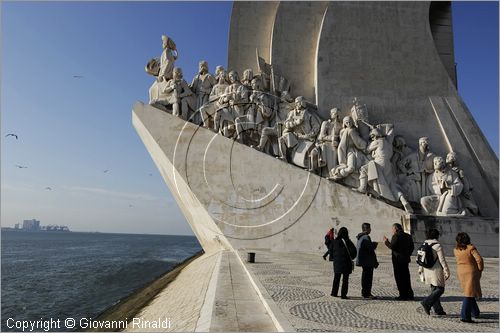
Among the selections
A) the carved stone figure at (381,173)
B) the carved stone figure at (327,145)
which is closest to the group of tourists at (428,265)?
the carved stone figure at (381,173)

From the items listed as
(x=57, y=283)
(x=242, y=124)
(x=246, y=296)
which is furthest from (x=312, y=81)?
(x=57, y=283)

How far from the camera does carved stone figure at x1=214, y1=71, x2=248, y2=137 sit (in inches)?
351

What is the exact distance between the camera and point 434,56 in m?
9.93

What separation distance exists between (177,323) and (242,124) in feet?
20.7

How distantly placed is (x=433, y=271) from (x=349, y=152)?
5.63 metres

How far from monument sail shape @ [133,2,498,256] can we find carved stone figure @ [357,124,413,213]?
0.02 m

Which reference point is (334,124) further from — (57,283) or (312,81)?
(57,283)

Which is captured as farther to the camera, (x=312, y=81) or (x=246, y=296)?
(x=312, y=81)

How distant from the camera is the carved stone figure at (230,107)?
8922mm

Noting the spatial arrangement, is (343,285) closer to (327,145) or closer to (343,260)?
(343,260)

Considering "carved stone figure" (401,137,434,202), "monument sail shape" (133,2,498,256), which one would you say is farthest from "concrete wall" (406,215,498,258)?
"carved stone figure" (401,137,434,202)

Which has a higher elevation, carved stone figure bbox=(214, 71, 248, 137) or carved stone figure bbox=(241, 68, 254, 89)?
carved stone figure bbox=(241, 68, 254, 89)

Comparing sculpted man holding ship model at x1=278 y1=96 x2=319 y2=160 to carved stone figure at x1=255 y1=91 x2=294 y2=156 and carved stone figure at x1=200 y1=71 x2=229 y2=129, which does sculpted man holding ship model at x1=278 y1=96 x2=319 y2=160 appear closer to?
carved stone figure at x1=255 y1=91 x2=294 y2=156

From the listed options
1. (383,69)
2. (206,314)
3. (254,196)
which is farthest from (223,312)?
(383,69)
